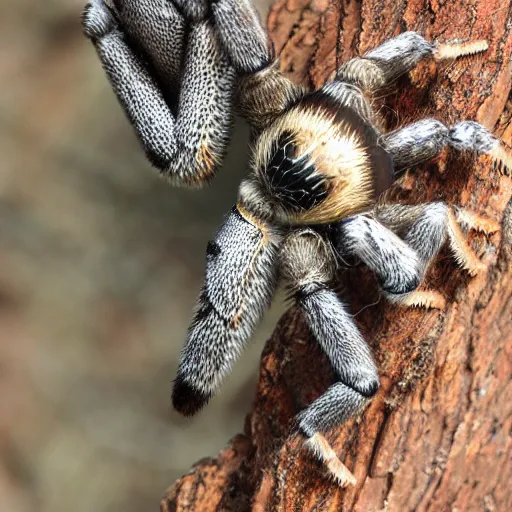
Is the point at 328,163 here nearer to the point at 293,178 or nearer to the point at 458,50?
the point at 293,178

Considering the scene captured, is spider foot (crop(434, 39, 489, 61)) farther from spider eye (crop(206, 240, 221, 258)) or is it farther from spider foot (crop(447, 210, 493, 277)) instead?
spider eye (crop(206, 240, 221, 258))

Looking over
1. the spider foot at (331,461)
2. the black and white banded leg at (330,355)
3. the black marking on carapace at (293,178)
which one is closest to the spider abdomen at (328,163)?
the black marking on carapace at (293,178)

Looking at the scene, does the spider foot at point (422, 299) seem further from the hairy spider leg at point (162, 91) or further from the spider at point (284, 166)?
the hairy spider leg at point (162, 91)

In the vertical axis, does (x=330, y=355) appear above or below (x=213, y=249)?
below

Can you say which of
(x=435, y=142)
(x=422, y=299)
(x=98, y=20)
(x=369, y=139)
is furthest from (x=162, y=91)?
(x=422, y=299)

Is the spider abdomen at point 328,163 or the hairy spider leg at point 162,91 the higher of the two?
the hairy spider leg at point 162,91

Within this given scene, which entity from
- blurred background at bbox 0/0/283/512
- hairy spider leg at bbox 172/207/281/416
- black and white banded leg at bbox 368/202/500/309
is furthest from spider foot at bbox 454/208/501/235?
blurred background at bbox 0/0/283/512
